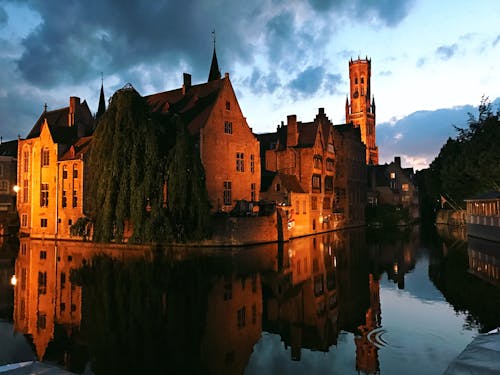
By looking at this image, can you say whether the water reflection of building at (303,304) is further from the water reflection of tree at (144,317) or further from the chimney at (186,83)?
the chimney at (186,83)

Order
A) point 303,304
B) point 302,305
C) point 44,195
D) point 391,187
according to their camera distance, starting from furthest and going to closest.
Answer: point 391,187 < point 44,195 < point 303,304 < point 302,305

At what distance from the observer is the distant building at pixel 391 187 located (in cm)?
8850

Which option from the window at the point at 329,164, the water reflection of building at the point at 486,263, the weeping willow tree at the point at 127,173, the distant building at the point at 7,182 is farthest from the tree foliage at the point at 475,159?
the distant building at the point at 7,182

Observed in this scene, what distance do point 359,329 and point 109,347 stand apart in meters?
8.00

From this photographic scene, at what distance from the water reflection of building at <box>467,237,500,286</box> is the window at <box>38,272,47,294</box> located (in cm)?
2228

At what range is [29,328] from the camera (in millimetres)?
15133

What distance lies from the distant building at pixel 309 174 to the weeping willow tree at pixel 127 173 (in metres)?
20.5

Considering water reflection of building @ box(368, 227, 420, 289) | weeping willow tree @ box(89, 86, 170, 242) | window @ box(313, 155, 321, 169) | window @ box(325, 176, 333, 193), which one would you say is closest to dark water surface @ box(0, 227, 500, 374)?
water reflection of building @ box(368, 227, 420, 289)

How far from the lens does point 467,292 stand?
2006 centimetres

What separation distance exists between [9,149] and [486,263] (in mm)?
72196

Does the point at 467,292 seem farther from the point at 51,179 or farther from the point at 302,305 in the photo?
the point at 51,179

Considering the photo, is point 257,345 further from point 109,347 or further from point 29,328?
point 29,328

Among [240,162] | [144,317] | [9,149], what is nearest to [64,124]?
[9,149]

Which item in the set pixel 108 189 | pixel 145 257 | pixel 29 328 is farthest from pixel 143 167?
pixel 29 328
